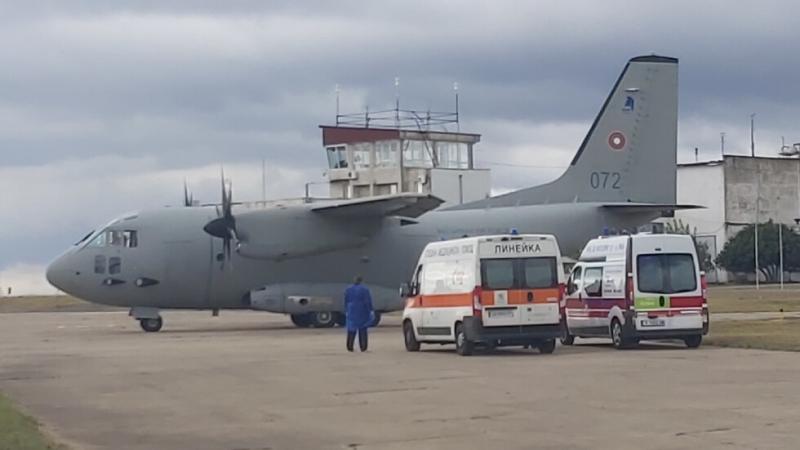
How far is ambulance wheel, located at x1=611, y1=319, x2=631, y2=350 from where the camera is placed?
24.1m

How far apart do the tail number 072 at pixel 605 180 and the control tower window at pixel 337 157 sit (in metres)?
39.0

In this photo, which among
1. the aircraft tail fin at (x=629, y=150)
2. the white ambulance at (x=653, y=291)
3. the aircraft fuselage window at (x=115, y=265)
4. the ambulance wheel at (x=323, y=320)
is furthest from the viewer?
the aircraft tail fin at (x=629, y=150)

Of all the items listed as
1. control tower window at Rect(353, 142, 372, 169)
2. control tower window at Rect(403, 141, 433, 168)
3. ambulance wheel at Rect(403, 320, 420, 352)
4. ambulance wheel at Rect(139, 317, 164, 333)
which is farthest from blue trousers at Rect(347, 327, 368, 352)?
control tower window at Rect(353, 142, 372, 169)

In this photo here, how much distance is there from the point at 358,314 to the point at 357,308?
0.43 ft

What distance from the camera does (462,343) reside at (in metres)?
23.2

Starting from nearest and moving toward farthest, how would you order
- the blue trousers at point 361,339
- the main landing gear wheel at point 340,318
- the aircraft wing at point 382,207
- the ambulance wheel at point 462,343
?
the ambulance wheel at point 462,343 → the blue trousers at point 361,339 → the aircraft wing at point 382,207 → the main landing gear wheel at point 340,318

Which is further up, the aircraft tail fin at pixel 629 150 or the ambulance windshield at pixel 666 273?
the aircraft tail fin at pixel 629 150

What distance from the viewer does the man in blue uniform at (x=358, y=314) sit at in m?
25.1

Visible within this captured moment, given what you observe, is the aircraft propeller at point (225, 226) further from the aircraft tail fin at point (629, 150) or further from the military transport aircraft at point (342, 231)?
the aircraft tail fin at point (629, 150)

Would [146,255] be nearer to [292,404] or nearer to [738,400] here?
[292,404]

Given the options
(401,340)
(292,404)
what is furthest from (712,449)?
(401,340)

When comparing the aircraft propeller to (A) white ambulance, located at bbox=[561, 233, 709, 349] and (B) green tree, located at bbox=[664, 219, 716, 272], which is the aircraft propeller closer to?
(A) white ambulance, located at bbox=[561, 233, 709, 349]

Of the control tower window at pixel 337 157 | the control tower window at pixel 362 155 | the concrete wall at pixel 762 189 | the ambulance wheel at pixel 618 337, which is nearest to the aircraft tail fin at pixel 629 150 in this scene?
the ambulance wheel at pixel 618 337

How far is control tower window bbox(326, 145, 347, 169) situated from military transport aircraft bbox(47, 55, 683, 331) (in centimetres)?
3816
